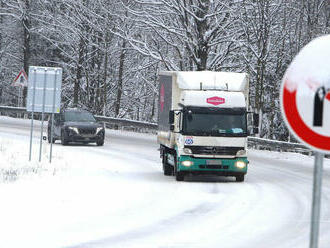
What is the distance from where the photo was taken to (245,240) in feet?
36.2

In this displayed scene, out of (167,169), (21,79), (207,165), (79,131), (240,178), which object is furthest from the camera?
(21,79)

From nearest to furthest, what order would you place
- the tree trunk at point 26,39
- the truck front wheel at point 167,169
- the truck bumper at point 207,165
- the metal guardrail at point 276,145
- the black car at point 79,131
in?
the truck bumper at point 207,165 < the truck front wheel at point 167,169 < the metal guardrail at point 276,145 < the black car at point 79,131 < the tree trunk at point 26,39

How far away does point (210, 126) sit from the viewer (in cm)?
2048

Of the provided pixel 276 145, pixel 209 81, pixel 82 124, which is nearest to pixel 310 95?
pixel 209 81

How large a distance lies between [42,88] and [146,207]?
31.8 ft

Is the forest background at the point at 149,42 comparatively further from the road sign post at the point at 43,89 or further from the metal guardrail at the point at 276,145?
the road sign post at the point at 43,89

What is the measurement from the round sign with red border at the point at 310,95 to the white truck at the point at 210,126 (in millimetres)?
15498

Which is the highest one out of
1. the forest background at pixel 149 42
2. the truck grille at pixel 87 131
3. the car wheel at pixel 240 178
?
the forest background at pixel 149 42

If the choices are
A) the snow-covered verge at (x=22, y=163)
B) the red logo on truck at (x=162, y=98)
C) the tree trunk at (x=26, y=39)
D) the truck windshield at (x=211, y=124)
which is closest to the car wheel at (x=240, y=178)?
the truck windshield at (x=211, y=124)

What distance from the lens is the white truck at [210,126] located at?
67.0 ft

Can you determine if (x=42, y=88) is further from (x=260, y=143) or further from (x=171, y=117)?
(x=260, y=143)

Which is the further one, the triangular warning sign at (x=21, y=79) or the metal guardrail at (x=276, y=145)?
the triangular warning sign at (x=21, y=79)

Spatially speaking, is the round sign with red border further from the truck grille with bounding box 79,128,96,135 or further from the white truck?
the truck grille with bounding box 79,128,96,135

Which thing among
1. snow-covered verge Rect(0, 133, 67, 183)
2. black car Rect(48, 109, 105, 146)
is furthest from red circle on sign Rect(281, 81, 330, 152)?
black car Rect(48, 109, 105, 146)
